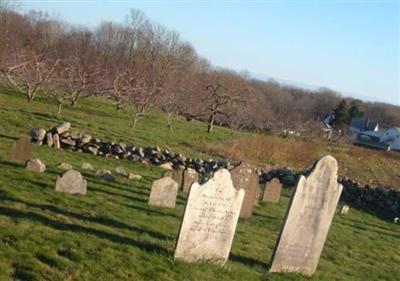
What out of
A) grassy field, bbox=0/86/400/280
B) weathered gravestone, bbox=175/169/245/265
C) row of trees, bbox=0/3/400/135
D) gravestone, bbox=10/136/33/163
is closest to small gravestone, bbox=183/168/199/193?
grassy field, bbox=0/86/400/280

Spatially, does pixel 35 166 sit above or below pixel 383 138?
above

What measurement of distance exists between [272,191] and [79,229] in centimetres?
911

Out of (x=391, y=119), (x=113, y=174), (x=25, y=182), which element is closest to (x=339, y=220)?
(x=113, y=174)

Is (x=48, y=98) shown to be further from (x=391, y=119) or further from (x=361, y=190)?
(x=391, y=119)

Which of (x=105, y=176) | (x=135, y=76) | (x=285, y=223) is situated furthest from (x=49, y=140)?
(x=135, y=76)

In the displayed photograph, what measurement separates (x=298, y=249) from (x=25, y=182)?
6.01 meters

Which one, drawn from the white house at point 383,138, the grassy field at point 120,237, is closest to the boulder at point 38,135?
the grassy field at point 120,237

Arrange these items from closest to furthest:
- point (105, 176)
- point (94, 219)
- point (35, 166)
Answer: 1. point (94, 219)
2. point (35, 166)
3. point (105, 176)

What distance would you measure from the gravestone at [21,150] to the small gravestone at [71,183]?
10.0ft

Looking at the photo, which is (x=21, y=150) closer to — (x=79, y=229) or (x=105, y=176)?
(x=105, y=176)

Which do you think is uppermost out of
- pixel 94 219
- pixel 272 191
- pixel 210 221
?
pixel 210 221

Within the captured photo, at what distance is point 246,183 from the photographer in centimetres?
1345

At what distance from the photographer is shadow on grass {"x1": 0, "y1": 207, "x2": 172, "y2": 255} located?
8391mm

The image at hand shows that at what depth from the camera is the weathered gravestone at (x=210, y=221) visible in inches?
322
